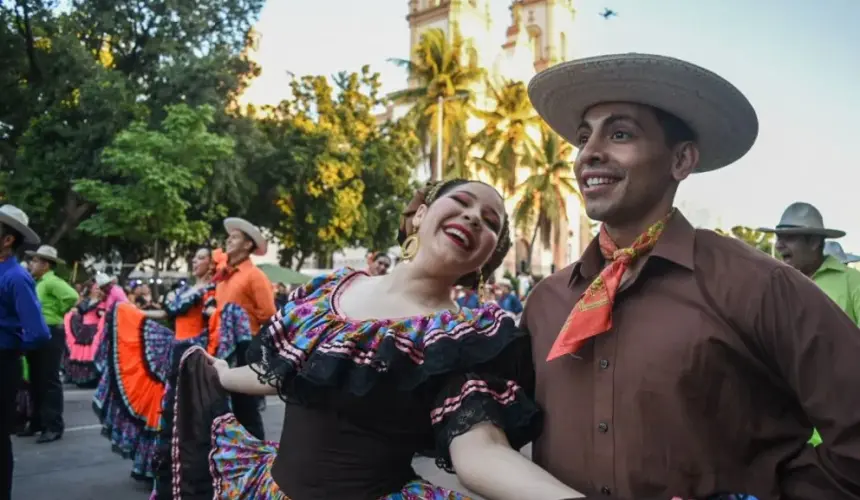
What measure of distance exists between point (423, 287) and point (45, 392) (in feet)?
19.9

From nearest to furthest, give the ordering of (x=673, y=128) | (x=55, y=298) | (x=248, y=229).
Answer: (x=673, y=128) < (x=248, y=229) < (x=55, y=298)

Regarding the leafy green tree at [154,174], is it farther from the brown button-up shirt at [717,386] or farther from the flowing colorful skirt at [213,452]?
the brown button-up shirt at [717,386]

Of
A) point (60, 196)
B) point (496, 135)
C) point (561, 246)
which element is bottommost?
point (561, 246)

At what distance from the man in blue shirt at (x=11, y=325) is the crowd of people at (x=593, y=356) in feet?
7.63

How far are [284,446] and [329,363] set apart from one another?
394 millimetres

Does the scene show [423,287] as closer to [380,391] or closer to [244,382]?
[380,391]

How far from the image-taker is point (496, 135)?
35406 mm

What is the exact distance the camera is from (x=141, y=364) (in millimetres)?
5805

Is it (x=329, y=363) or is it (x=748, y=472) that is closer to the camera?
(x=748, y=472)

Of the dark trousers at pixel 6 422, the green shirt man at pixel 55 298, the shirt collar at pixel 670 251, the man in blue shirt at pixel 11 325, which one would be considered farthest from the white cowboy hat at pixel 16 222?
the shirt collar at pixel 670 251

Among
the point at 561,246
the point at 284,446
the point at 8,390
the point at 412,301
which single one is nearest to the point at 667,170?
the point at 412,301

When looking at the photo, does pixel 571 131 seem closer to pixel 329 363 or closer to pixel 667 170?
pixel 667 170

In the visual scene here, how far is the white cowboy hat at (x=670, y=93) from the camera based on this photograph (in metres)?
1.78

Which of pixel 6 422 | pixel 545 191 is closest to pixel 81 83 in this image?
pixel 6 422
